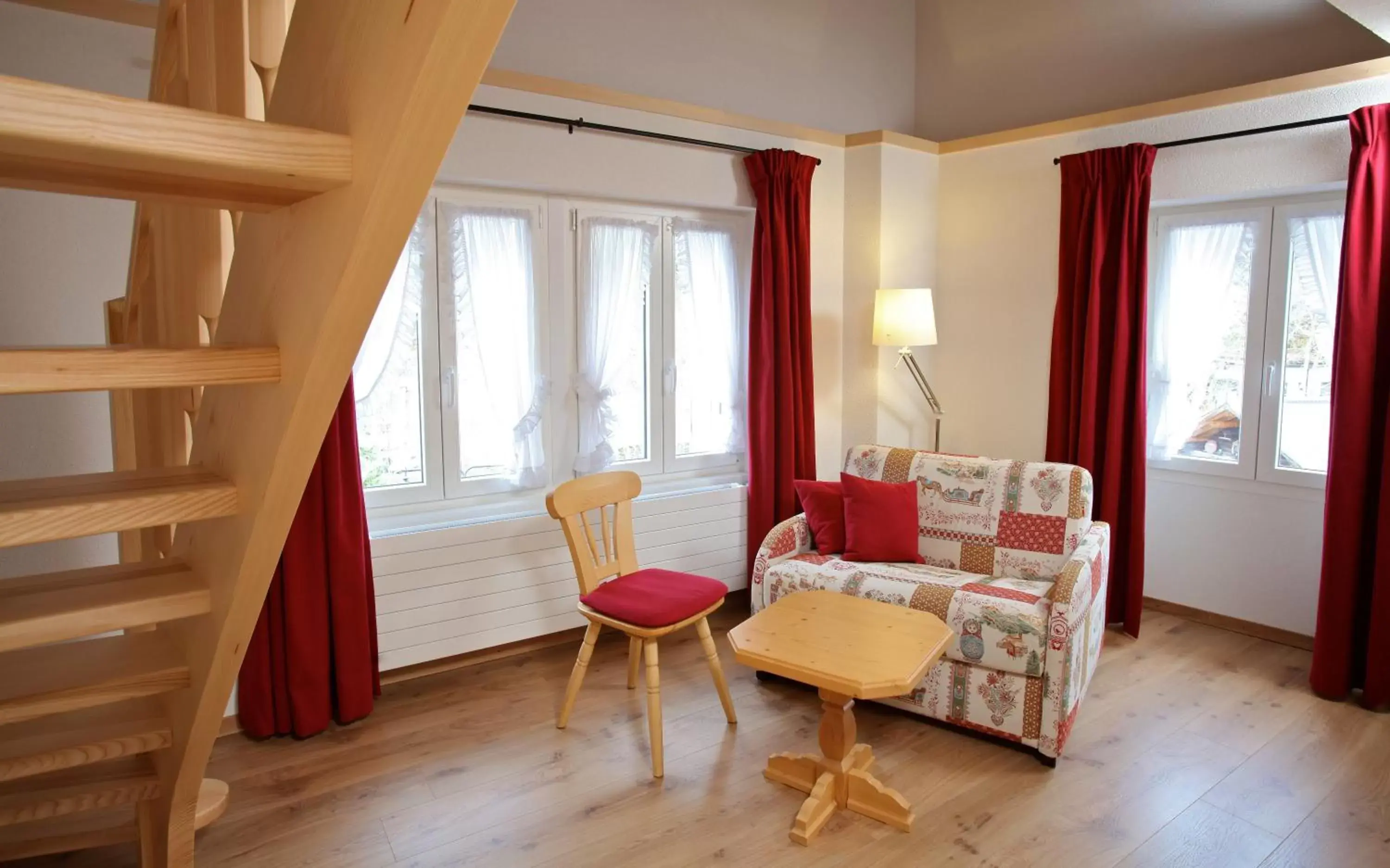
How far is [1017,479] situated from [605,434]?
6.06 ft

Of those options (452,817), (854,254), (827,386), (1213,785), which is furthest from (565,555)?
(1213,785)

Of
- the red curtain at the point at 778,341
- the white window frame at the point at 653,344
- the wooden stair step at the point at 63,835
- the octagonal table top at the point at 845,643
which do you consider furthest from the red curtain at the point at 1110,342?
the wooden stair step at the point at 63,835

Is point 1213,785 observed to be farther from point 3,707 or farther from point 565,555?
point 3,707

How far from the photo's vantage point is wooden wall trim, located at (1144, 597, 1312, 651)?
396 centimetres

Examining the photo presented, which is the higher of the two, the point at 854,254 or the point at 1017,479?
the point at 854,254

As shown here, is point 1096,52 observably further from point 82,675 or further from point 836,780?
point 82,675

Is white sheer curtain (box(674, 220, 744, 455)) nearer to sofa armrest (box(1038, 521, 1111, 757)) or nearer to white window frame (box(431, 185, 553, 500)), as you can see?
white window frame (box(431, 185, 553, 500))

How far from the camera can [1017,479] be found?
3629 mm

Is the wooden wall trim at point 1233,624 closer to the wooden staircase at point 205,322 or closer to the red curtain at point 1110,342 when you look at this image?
the red curtain at point 1110,342

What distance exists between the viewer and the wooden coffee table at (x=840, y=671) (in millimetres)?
2480

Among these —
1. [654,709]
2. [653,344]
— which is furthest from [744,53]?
[654,709]

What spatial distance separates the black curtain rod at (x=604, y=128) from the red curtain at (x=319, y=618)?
50.0 inches

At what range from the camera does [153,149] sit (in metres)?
0.73

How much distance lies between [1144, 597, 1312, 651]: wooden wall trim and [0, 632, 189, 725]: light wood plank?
172 inches
